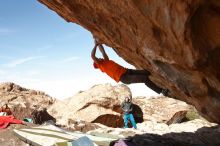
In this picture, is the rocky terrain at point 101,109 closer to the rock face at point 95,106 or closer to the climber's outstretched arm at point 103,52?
the rock face at point 95,106

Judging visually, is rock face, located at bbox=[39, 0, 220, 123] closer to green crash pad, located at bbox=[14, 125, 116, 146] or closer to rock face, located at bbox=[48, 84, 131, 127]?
green crash pad, located at bbox=[14, 125, 116, 146]

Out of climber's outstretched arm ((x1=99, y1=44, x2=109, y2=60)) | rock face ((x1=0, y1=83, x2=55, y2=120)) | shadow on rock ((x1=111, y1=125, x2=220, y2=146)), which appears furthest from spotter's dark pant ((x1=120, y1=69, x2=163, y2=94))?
rock face ((x1=0, y1=83, x2=55, y2=120))

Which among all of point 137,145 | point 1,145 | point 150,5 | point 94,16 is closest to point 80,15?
point 94,16

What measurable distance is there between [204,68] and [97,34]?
442 cm

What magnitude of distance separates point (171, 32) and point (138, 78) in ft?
16.2

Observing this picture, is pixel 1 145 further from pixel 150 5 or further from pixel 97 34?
pixel 150 5

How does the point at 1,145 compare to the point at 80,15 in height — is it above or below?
below

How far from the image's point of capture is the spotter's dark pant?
12.4 m

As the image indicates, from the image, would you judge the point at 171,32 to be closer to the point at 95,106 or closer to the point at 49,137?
the point at 49,137

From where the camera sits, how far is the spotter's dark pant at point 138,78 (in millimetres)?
→ 12405

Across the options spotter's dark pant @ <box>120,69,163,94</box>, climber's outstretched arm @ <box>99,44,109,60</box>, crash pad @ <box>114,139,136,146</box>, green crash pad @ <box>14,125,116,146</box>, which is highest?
climber's outstretched arm @ <box>99,44,109,60</box>

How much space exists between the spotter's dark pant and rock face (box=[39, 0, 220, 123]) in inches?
54.3

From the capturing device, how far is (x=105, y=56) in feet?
40.0

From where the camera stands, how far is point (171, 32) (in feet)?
27.9
